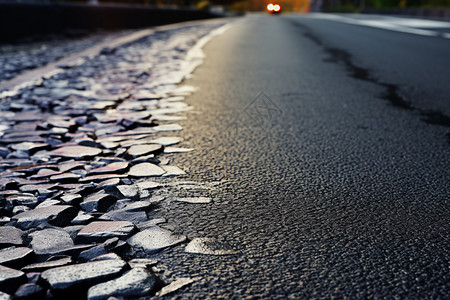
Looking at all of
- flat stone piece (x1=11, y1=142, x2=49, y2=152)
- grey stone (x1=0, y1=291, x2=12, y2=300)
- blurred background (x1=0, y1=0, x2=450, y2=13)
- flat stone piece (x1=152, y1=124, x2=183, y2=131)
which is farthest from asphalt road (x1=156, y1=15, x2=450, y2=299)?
blurred background (x1=0, y1=0, x2=450, y2=13)

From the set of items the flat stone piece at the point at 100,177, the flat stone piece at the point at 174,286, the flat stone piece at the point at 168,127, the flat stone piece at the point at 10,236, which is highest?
the flat stone piece at the point at 168,127

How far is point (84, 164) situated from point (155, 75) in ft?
12.4

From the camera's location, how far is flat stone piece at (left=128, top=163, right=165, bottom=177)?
8.46 ft

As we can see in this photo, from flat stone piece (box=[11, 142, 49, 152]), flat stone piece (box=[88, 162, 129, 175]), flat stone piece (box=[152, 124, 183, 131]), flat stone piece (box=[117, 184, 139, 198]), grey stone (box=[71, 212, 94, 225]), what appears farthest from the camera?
flat stone piece (box=[152, 124, 183, 131])

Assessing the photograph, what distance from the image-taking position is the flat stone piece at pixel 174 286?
57.7 inches

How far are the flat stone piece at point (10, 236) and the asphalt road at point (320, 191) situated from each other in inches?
22.1

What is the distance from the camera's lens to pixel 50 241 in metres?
1.80

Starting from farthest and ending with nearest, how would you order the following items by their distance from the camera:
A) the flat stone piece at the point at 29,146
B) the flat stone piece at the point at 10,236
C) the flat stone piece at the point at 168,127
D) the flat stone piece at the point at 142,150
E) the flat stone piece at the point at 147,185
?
the flat stone piece at the point at 168,127 < the flat stone piece at the point at 29,146 < the flat stone piece at the point at 142,150 < the flat stone piece at the point at 147,185 < the flat stone piece at the point at 10,236

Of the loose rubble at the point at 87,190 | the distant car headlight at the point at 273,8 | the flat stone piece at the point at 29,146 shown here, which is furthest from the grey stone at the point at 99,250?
the distant car headlight at the point at 273,8

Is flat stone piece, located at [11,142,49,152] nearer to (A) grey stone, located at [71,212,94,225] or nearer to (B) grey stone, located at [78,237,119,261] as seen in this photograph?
(A) grey stone, located at [71,212,94,225]

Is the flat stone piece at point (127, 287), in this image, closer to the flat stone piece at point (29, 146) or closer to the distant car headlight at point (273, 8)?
the flat stone piece at point (29, 146)

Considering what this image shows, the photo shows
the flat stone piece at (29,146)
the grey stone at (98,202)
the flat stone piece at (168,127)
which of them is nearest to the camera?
the grey stone at (98,202)

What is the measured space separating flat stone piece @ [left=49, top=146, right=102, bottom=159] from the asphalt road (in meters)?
0.58

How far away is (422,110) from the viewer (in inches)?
161
